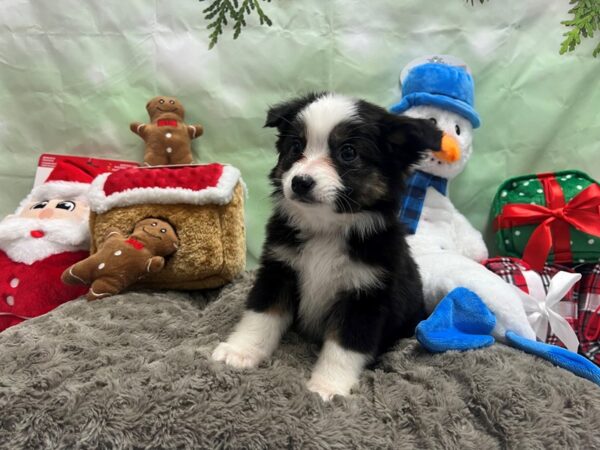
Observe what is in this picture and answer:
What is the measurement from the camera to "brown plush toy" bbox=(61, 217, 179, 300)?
82.7 inches

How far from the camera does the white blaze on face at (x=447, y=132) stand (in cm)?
265

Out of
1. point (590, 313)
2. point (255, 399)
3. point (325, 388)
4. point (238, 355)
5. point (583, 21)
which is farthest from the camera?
point (590, 313)

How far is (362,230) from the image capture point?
189cm

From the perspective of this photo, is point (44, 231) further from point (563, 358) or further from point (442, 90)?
point (563, 358)

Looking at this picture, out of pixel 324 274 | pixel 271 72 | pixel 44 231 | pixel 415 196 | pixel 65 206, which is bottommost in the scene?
pixel 44 231

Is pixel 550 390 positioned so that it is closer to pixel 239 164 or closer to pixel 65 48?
pixel 239 164

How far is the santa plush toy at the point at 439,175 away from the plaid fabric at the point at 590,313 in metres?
0.56

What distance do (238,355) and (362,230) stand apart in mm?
723

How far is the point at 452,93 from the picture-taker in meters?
2.64

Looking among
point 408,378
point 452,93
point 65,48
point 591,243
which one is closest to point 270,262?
point 408,378

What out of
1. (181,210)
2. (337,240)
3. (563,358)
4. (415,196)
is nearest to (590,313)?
(563,358)

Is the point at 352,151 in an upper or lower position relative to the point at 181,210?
upper

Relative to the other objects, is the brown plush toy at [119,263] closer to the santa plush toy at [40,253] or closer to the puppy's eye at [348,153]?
the santa plush toy at [40,253]

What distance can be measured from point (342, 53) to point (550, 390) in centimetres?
235
